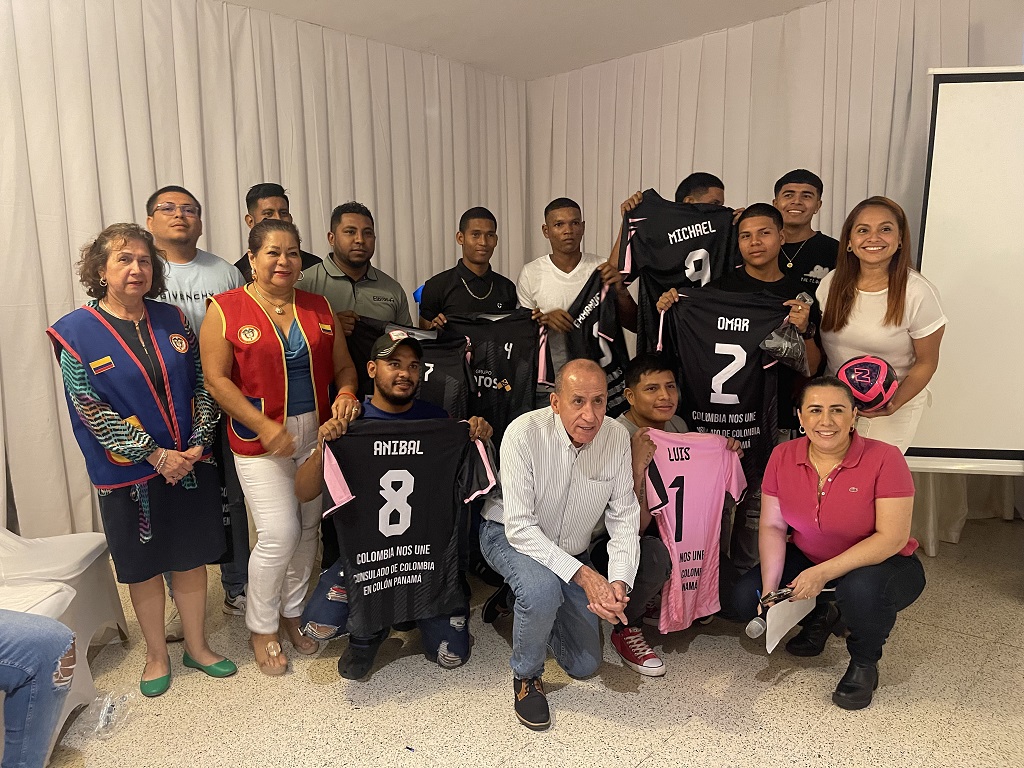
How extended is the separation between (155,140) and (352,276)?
1572 millimetres

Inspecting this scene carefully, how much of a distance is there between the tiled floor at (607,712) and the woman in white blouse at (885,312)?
2.97 feet

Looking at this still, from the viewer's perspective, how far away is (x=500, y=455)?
2492mm

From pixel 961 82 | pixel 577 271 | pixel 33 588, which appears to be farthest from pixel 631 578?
pixel 961 82

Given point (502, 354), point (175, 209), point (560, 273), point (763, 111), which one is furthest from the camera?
point (763, 111)

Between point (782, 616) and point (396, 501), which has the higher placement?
point (396, 501)

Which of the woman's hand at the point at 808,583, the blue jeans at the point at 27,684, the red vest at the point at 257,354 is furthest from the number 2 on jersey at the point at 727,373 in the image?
the blue jeans at the point at 27,684

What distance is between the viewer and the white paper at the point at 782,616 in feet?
7.70

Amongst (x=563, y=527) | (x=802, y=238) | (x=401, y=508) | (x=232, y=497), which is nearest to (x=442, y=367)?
(x=401, y=508)

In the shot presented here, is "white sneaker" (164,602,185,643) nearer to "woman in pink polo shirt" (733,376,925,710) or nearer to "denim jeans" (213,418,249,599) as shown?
"denim jeans" (213,418,249,599)

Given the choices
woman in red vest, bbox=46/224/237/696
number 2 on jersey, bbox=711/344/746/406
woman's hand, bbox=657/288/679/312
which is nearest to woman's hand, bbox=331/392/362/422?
woman in red vest, bbox=46/224/237/696

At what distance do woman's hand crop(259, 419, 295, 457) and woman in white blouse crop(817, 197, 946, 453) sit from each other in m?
2.08

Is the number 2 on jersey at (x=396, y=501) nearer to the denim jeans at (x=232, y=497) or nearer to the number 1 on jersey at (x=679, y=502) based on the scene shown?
the denim jeans at (x=232, y=497)

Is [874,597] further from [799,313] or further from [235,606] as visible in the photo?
[235,606]

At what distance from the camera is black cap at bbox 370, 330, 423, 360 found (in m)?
2.55
